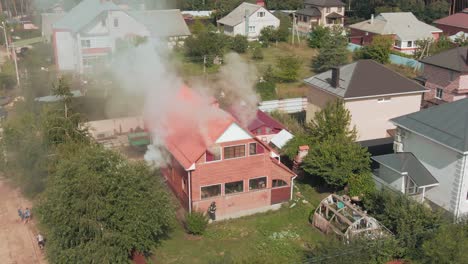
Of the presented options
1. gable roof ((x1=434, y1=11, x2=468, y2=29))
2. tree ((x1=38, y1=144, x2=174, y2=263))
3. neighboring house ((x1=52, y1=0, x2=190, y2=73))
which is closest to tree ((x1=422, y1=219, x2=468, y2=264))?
tree ((x1=38, y1=144, x2=174, y2=263))

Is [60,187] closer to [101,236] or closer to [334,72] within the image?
[101,236]

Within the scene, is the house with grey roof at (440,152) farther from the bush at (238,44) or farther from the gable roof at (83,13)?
the bush at (238,44)

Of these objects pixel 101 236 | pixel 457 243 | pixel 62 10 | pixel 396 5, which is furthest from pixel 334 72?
pixel 396 5

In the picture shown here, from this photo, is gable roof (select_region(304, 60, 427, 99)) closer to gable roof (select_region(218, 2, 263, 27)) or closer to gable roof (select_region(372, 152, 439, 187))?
gable roof (select_region(372, 152, 439, 187))

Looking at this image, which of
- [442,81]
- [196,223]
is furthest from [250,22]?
[196,223]

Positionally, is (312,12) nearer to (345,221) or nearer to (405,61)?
(405,61)

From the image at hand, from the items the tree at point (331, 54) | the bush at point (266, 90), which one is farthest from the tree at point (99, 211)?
the tree at point (331, 54)
